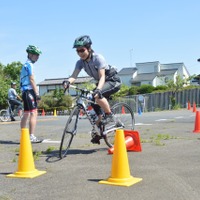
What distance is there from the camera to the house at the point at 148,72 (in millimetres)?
95300

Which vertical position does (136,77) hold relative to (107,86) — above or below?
above

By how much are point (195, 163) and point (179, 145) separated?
1.84 metres

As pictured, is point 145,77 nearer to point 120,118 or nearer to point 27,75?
point 27,75

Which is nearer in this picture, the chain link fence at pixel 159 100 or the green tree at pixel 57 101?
the chain link fence at pixel 159 100

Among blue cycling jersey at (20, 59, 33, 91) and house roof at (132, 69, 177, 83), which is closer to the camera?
blue cycling jersey at (20, 59, 33, 91)

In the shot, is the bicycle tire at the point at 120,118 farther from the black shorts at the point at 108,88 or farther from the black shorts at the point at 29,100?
the black shorts at the point at 29,100

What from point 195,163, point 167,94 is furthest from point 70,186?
point 167,94

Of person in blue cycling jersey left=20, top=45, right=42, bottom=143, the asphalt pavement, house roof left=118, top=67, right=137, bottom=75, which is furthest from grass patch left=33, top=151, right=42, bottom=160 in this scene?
house roof left=118, top=67, right=137, bottom=75

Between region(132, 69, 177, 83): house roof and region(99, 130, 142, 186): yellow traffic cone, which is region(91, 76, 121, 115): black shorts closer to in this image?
region(99, 130, 142, 186): yellow traffic cone

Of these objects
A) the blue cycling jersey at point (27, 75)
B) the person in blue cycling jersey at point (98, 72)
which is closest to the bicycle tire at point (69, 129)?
the person in blue cycling jersey at point (98, 72)

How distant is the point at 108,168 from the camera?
5.26 m

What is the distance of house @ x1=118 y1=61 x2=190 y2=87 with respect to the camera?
95300 millimetres

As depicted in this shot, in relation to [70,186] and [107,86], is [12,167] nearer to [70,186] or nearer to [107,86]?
[70,186]

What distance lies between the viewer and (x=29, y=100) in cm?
820
